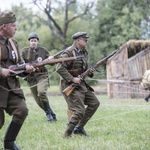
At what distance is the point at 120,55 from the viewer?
21203 mm

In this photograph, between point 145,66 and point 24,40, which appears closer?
point 145,66

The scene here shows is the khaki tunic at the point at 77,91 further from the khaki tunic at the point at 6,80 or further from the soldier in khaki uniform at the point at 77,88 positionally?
the khaki tunic at the point at 6,80

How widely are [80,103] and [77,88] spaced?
0.31 metres

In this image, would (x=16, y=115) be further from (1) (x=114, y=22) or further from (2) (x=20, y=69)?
(1) (x=114, y=22)

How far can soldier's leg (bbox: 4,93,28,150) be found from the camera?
231 inches

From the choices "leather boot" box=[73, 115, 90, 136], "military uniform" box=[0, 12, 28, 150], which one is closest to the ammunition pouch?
"leather boot" box=[73, 115, 90, 136]

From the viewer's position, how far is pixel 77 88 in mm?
7395

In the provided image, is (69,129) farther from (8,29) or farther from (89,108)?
(8,29)

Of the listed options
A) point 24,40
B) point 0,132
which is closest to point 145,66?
point 0,132

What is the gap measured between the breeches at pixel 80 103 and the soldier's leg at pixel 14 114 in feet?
4.68

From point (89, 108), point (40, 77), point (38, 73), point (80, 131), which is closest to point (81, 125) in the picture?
point (80, 131)

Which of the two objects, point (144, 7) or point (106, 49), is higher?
point (144, 7)

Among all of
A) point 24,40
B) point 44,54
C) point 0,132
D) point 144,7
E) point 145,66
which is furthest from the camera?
point 24,40

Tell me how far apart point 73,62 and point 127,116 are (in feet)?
13.1
